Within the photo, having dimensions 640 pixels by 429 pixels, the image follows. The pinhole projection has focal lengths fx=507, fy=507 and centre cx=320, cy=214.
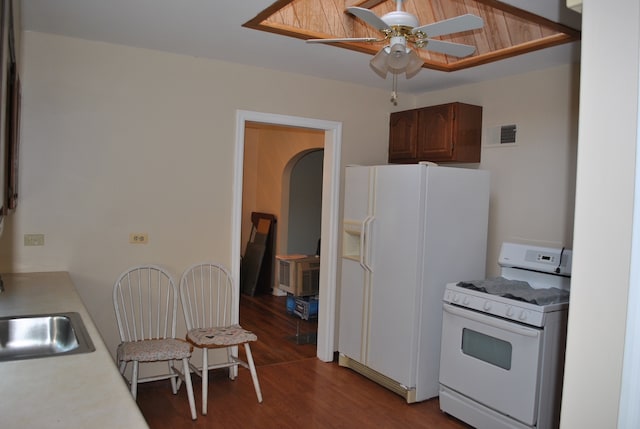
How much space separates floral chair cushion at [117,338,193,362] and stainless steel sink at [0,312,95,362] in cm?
99

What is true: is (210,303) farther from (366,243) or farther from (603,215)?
(603,215)

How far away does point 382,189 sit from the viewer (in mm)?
3963

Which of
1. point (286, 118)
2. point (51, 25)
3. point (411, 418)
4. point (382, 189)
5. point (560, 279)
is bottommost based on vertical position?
point (411, 418)

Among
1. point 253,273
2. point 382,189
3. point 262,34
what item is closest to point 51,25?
point 262,34

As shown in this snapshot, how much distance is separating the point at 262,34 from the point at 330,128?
1387mm

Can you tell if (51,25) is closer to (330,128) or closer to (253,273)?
(330,128)

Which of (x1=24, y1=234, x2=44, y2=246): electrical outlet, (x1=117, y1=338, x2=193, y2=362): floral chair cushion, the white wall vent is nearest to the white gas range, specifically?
the white wall vent

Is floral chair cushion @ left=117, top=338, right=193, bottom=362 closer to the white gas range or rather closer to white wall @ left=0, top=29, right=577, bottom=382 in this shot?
white wall @ left=0, top=29, right=577, bottom=382

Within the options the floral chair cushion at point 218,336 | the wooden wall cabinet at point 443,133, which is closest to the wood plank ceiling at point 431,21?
the wooden wall cabinet at point 443,133

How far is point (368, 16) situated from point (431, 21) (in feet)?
4.30

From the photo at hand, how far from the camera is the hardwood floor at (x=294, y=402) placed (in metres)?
3.35

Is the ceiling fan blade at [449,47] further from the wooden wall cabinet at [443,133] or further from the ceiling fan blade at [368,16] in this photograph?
the wooden wall cabinet at [443,133]

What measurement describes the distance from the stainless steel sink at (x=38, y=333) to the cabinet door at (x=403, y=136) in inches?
123

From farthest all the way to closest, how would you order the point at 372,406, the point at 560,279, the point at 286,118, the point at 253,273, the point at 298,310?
1. the point at 253,273
2. the point at 298,310
3. the point at 286,118
4. the point at 372,406
5. the point at 560,279
